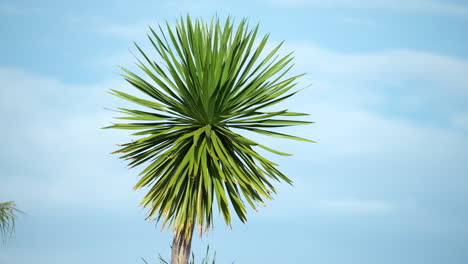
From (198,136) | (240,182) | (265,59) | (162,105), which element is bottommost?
(240,182)

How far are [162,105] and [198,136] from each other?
104 cm

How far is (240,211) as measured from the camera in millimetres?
10250

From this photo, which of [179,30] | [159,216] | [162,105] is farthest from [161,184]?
[179,30]

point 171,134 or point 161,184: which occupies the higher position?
point 171,134

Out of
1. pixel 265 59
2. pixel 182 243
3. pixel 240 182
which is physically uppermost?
pixel 265 59

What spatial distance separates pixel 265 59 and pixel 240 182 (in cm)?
248

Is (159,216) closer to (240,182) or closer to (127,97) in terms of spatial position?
(240,182)

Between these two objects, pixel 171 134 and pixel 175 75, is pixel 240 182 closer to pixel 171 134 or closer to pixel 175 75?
pixel 171 134

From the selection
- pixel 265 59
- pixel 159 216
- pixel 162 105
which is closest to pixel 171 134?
pixel 162 105

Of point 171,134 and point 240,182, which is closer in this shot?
point 240,182

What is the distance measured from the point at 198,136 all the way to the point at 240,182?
1109 millimetres

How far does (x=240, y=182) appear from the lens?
10133 mm

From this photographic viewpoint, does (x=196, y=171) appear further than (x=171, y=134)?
No

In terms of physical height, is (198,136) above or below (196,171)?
above
